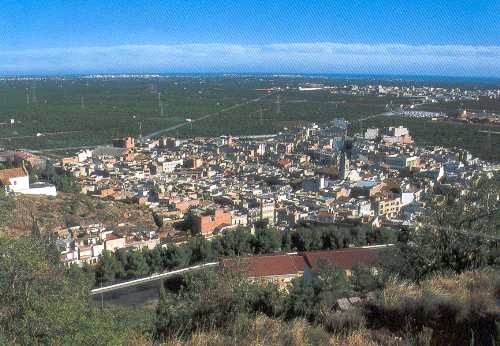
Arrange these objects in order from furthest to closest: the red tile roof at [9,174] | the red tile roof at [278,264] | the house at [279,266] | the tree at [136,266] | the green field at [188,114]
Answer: the green field at [188,114]
the red tile roof at [9,174]
the tree at [136,266]
the red tile roof at [278,264]
the house at [279,266]

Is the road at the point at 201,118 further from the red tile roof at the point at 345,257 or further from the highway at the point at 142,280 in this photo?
the red tile roof at the point at 345,257

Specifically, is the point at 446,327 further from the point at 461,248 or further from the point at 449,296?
the point at 461,248

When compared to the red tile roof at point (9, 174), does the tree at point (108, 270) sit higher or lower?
lower

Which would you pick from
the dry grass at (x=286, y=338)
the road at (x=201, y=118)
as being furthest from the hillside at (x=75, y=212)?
the road at (x=201, y=118)

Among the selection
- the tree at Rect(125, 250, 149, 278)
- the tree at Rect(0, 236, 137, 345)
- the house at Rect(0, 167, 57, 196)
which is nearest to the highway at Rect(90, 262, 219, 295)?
the tree at Rect(125, 250, 149, 278)

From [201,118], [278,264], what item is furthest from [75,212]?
[201,118]

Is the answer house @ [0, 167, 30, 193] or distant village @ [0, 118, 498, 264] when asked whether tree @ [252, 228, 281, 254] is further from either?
house @ [0, 167, 30, 193]

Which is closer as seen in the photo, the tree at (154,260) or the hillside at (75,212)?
the tree at (154,260)

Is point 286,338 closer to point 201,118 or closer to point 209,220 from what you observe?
point 209,220
